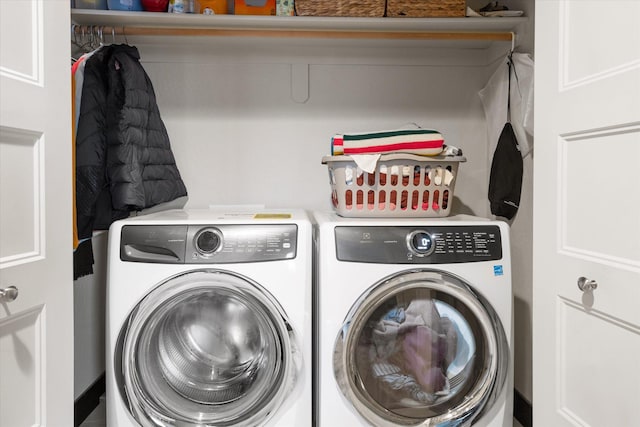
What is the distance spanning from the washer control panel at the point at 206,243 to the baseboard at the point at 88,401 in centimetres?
76

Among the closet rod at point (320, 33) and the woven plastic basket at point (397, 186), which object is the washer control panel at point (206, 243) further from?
the closet rod at point (320, 33)

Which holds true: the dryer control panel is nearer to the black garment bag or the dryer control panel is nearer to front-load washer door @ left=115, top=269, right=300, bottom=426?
front-load washer door @ left=115, top=269, right=300, bottom=426

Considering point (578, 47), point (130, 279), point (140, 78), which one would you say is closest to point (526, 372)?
point (578, 47)

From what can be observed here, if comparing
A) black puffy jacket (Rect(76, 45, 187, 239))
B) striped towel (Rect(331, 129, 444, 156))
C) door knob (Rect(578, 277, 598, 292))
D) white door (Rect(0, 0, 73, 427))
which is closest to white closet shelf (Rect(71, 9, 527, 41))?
black puffy jacket (Rect(76, 45, 187, 239))

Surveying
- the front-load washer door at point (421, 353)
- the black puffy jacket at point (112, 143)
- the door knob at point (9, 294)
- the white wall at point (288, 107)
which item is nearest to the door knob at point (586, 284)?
the front-load washer door at point (421, 353)

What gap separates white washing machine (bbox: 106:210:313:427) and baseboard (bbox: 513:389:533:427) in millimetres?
936

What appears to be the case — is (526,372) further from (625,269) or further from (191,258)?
(191,258)

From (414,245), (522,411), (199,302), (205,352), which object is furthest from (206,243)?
(522,411)

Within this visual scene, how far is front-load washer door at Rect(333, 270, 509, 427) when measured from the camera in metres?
1.63

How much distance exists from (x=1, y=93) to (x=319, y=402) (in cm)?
124

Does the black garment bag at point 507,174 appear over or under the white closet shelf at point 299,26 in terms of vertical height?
under

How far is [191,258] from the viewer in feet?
5.38

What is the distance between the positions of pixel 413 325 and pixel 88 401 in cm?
140

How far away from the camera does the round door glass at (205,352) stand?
1603mm
